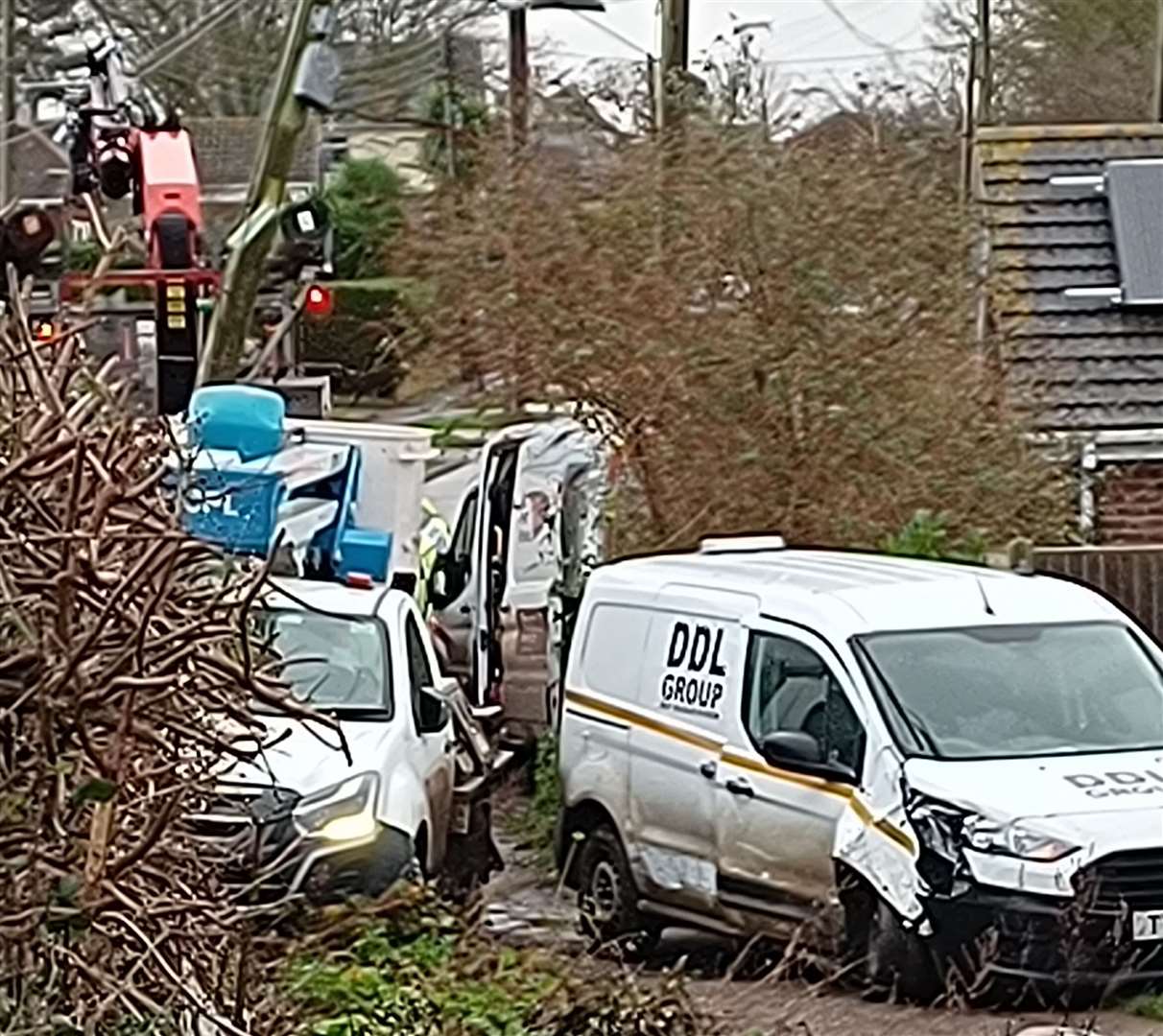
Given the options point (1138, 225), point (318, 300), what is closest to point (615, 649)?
point (318, 300)

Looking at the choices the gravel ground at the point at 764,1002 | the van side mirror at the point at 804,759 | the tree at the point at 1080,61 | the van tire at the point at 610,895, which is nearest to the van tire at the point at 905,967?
the gravel ground at the point at 764,1002

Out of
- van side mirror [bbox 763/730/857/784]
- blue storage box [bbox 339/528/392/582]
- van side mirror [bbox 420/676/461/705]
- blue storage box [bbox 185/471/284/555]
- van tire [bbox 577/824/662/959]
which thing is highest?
blue storage box [bbox 185/471/284/555]

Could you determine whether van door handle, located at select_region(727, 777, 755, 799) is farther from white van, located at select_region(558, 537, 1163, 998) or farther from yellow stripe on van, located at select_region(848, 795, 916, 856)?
yellow stripe on van, located at select_region(848, 795, 916, 856)

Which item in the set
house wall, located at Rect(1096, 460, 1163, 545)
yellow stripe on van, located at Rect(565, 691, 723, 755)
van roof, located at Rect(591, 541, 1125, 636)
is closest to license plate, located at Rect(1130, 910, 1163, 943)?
van roof, located at Rect(591, 541, 1125, 636)

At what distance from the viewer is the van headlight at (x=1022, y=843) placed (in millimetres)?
9867

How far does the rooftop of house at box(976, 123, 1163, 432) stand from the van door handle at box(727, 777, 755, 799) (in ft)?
21.2

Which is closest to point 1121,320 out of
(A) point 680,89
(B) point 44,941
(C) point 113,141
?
(A) point 680,89

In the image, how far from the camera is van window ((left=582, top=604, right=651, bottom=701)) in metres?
12.1

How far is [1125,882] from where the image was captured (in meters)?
9.98

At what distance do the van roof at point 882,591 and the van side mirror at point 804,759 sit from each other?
555mm

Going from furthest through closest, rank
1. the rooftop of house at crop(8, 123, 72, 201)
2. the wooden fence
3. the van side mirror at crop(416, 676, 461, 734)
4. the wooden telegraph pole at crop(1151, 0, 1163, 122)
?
1. the wooden telegraph pole at crop(1151, 0, 1163, 122)
2. the rooftop of house at crop(8, 123, 72, 201)
3. the wooden fence
4. the van side mirror at crop(416, 676, 461, 734)

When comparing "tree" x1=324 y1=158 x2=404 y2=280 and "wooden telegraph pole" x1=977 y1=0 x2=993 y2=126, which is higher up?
"wooden telegraph pole" x1=977 y1=0 x2=993 y2=126

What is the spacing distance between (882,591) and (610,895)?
2093 mm

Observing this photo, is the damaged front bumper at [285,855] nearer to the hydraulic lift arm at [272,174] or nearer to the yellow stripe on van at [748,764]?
the yellow stripe on van at [748,764]
